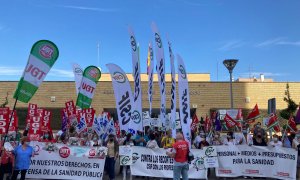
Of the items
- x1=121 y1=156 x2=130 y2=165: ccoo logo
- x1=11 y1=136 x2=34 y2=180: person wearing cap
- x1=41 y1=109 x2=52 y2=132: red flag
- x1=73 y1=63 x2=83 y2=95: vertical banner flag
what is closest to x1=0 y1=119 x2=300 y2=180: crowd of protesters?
x1=11 y1=136 x2=34 y2=180: person wearing cap

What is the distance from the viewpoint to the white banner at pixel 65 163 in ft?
42.9

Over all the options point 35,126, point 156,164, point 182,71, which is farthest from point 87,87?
point 156,164

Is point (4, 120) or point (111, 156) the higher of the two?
point (4, 120)

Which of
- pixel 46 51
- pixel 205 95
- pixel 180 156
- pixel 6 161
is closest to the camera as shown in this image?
pixel 180 156

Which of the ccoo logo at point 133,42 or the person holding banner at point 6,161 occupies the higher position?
the ccoo logo at point 133,42

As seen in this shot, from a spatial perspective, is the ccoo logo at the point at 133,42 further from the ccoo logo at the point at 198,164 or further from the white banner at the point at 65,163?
the ccoo logo at the point at 198,164

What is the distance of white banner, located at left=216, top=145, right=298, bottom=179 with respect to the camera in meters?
13.8

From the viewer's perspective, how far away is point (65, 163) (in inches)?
519

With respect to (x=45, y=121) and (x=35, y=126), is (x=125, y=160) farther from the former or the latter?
(x=45, y=121)

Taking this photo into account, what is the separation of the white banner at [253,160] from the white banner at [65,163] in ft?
14.5

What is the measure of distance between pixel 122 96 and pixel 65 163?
3292 mm

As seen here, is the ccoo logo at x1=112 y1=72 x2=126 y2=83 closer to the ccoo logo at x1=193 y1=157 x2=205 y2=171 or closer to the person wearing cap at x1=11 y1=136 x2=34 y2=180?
the ccoo logo at x1=193 y1=157 x2=205 y2=171

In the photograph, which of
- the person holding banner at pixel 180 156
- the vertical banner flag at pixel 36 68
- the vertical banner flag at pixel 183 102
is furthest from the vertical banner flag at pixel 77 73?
the person holding banner at pixel 180 156

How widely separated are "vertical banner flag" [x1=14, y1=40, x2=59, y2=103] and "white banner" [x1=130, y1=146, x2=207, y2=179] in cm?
399
